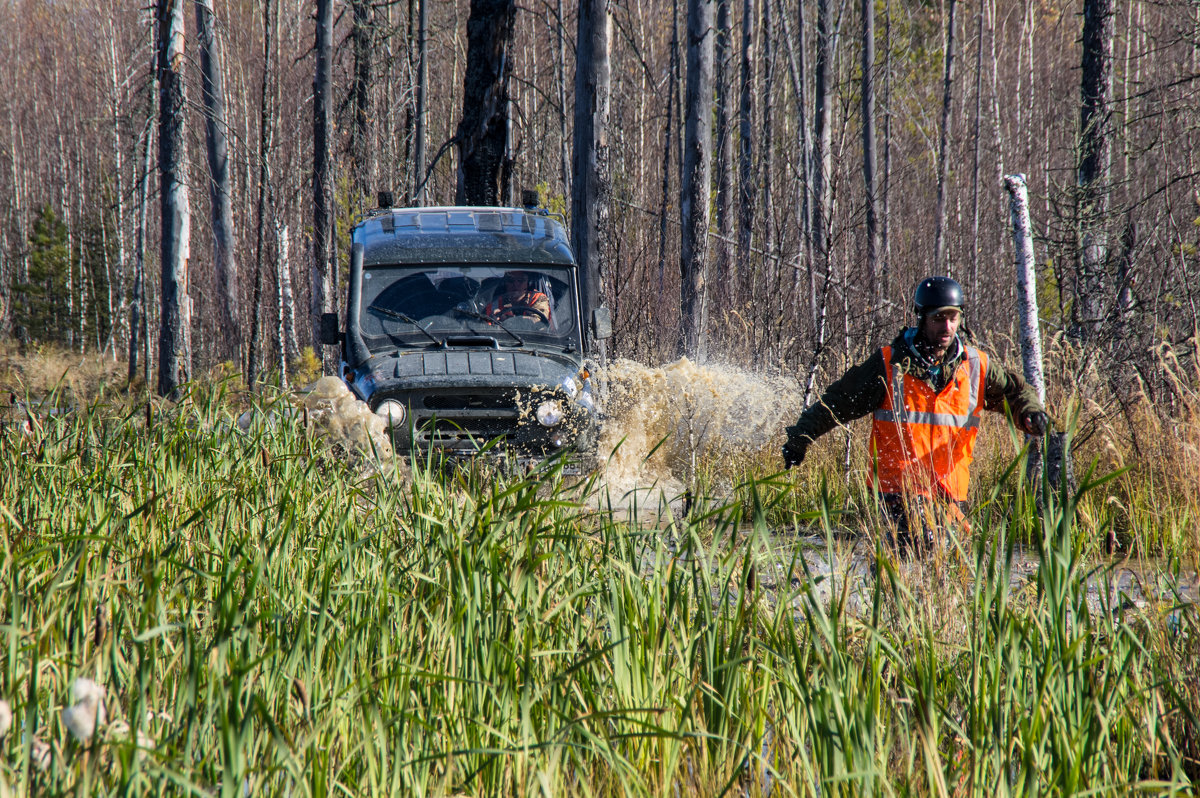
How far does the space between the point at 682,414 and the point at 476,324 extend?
181 cm

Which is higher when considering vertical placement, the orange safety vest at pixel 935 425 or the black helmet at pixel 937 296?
the black helmet at pixel 937 296

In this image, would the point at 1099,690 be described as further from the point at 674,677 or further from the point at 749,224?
the point at 749,224

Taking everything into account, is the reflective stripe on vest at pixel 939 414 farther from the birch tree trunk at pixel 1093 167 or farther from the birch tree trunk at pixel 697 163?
the birch tree trunk at pixel 697 163

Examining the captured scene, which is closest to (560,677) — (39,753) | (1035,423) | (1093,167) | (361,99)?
(39,753)

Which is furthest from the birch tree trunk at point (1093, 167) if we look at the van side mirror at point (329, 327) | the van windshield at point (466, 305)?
the van side mirror at point (329, 327)

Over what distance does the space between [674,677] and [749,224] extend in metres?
13.3

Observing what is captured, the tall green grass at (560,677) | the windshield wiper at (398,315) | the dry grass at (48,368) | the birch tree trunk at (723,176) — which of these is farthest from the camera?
the dry grass at (48,368)

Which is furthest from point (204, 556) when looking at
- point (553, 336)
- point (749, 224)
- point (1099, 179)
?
point (749, 224)

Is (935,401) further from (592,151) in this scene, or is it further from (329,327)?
(592,151)

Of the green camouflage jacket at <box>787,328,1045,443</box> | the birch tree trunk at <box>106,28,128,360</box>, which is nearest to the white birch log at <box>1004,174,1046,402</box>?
the green camouflage jacket at <box>787,328,1045,443</box>

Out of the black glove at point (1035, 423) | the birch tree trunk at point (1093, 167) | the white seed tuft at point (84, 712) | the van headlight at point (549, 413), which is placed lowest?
the white seed tuft at point (84, 712)

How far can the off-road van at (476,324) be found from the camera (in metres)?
6.70

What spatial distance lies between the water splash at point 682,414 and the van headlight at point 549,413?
117cm

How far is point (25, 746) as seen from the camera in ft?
6.11
